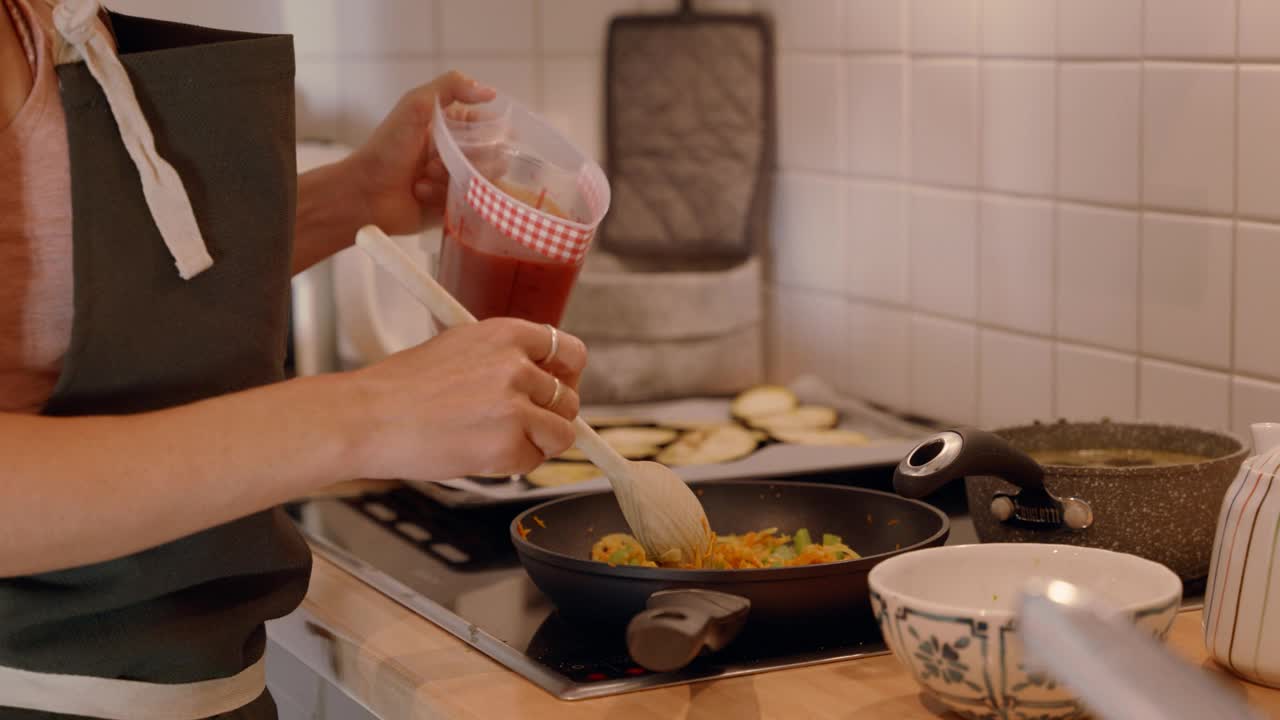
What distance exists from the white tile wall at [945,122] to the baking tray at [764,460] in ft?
→ 0.91

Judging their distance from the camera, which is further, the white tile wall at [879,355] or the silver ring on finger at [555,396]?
the white tile wall at [879,355]

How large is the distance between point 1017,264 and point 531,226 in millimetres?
733

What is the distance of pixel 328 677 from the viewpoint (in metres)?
1.07

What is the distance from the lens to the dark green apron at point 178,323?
83cm

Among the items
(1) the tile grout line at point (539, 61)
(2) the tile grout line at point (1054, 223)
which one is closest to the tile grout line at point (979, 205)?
(2) the tile grout line at point (1054, 223)

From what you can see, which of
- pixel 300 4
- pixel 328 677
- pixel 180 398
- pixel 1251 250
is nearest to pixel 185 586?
pixel 180 398

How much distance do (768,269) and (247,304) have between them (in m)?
Answer: 1.28

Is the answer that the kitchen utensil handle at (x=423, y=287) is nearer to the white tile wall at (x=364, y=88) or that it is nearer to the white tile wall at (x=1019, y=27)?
the white tile wall at (x=1019, y=27)

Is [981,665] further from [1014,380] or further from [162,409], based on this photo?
[1014,380]

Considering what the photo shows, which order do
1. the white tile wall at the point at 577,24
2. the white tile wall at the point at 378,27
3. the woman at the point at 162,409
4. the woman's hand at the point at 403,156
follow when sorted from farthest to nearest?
the white tile wall at the point at 577,24, the white tile wall at the point at 378,27, the woman's hand at the point at 403,156, the woman at the point at 162,409

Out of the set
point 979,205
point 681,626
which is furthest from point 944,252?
point 681,626

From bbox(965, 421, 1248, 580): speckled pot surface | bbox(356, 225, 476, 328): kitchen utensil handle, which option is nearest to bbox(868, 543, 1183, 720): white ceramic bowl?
bbox(965, 421, 1248, 580): speckled pot surface

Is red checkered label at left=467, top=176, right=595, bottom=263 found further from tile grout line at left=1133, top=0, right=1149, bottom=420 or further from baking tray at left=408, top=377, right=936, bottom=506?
tile grout line at left=1133, top=0, right=1149, bottom=420

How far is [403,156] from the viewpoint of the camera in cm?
123
